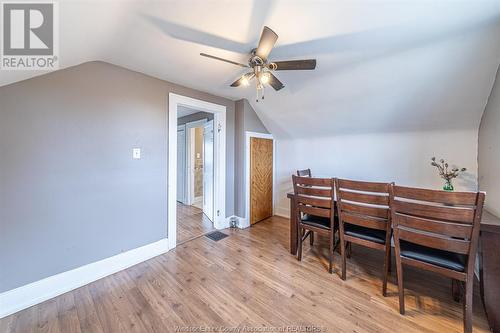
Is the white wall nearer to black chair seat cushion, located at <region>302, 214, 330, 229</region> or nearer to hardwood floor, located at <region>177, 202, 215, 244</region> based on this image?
→ black chair seat cushion, located at <region>302, 214, 330, 229</region>

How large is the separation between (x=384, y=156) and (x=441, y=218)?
5.57 feet

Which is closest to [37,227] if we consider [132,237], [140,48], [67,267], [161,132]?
[67,267]

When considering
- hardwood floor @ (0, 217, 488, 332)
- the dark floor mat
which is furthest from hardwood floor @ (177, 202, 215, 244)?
hardwood floor @ (0, 217, 488, 332)

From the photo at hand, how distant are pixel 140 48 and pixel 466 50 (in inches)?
113

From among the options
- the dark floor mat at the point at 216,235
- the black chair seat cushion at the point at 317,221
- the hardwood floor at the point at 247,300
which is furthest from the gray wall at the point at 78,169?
the black chair seat cushion at the point at 317,221

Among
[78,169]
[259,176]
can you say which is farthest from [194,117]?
[78,169]

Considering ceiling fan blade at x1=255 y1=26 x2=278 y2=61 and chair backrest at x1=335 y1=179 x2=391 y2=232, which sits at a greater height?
ceiling fan blade at x1=255 y1=26 x2=278 y2=61

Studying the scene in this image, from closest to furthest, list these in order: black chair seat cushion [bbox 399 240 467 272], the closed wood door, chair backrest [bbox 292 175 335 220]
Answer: black chair seat cushion [bbox 399 240 467 272] → chair backrest [bbox 292 175 335 220] → the closed wood door

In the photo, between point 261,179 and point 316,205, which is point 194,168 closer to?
point 261,179

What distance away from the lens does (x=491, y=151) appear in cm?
192

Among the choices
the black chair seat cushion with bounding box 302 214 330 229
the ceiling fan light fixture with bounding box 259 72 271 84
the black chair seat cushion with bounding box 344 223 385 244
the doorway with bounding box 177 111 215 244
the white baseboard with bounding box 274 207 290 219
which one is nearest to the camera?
the ceiling fan light fixture with bounding box 259 72 271 84

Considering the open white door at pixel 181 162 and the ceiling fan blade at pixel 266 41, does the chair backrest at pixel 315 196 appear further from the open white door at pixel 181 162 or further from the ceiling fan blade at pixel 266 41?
the open white door at pixel 181 162

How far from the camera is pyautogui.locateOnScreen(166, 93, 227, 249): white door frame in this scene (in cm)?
263

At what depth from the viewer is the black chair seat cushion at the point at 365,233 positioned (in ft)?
6.18
